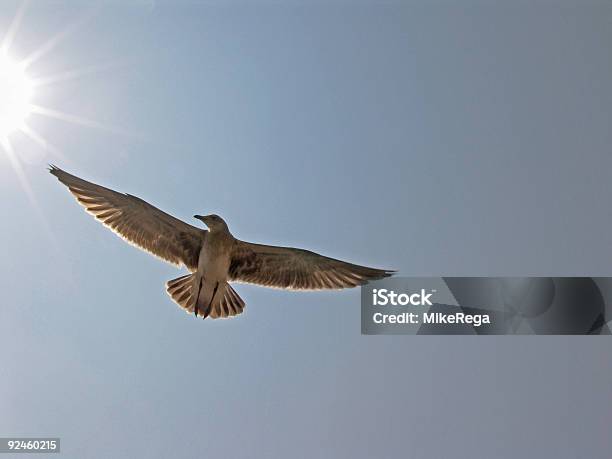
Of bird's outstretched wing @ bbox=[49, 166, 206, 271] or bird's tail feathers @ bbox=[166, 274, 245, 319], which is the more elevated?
bird's outstretched wing @ bbox=[49, 166, 206, 271]

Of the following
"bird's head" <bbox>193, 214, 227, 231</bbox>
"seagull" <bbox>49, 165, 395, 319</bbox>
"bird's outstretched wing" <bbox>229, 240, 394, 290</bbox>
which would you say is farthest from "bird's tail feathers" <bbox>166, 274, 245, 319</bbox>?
"bird's head" <bbox>193, 214, 227, 231</bbox>

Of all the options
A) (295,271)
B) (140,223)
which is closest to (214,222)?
(140,223)

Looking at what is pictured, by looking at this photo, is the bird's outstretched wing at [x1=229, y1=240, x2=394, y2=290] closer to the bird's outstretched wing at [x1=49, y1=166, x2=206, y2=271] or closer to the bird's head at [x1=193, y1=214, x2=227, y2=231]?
the bird's head at [x1=193, y1=214, x2=227, y2=231]

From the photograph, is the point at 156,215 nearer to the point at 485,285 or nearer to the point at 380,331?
the point at 380,331

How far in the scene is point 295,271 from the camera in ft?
24.7

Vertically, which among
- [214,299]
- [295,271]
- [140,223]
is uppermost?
[140,223]

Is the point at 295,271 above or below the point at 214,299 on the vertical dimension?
above

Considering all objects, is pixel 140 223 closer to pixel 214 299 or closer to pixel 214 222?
pixel 214 222

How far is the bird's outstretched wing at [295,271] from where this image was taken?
7.46 metres

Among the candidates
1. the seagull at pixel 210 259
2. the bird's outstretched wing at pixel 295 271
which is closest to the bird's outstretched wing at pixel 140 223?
the seagull at pixel 210 259

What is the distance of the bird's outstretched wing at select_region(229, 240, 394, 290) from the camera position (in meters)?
7.46

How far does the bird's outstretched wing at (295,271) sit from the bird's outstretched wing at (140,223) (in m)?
0.29

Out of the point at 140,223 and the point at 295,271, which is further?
the point at 295,271

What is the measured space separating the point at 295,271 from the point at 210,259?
56 cm
